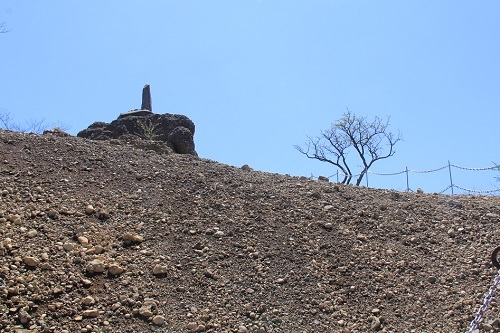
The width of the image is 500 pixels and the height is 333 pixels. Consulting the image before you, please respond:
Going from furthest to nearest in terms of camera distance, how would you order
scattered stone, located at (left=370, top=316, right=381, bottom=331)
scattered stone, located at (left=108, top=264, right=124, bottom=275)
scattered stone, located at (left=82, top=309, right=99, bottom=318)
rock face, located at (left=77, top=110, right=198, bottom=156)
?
1. rock face, located at (left=77, top=110, right=198, bottom=156)
2. scattered stone, located at (left=108, top=264, right=124, bottom=275)
3. scattered stone, located at (left=370, top=316, right=381, bottom=331)
4. scattered stone, located at (left=82, top=309, right=99, bottom=318)

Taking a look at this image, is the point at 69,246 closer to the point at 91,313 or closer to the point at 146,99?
the point at 91,313

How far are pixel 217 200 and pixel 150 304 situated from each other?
2414 mm

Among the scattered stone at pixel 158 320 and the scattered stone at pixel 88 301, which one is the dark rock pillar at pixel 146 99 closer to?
the scattered stone at pixel 88 301

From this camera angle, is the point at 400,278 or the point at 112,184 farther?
the point at 112,184

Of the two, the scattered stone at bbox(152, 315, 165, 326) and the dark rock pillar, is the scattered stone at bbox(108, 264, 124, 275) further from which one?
the dark rock pillar

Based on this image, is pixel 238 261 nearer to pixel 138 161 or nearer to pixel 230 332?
pixel 230 332

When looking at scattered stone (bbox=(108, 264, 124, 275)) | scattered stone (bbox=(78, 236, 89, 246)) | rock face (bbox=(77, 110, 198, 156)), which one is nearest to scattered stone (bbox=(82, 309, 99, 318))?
scattered stone (bbox=(108, 264, 124, 275))

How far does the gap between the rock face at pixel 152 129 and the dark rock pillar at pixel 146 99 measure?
1129 mm

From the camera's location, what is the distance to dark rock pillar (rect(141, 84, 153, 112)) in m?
14.2

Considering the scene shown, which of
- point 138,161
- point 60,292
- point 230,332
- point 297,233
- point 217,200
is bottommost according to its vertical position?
point 230,332

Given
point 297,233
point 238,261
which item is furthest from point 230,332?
point 297,233

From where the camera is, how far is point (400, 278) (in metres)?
6.11

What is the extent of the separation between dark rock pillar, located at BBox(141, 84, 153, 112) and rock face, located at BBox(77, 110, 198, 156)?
1.13 m

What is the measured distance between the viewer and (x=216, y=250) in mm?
6234
